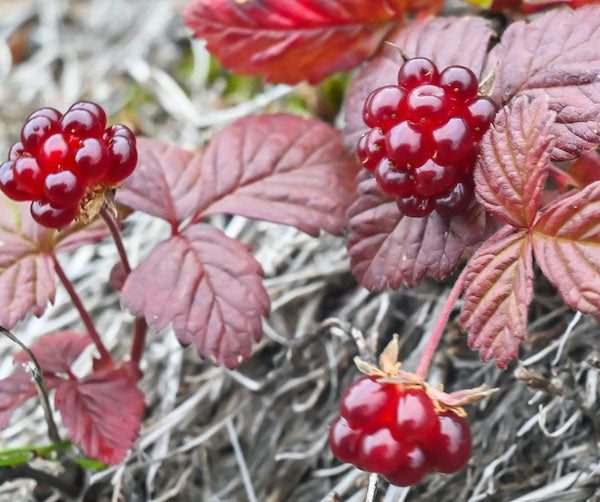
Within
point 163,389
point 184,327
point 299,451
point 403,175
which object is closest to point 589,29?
point 403,175

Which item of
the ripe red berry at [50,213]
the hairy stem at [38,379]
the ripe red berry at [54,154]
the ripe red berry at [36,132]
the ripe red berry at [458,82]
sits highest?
the ripe red berry at [458,82]

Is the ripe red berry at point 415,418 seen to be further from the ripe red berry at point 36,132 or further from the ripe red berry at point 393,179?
the ripe red berry at point 36,132

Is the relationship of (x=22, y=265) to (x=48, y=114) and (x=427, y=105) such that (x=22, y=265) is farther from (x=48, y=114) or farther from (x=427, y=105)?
(x=427, y=105)

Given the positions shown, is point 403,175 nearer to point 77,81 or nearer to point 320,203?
point 320,203

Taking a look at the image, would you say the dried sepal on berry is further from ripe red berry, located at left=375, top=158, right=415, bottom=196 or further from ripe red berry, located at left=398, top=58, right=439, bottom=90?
ripe red berry, located at left=398, top=58, right=439, bottom=90

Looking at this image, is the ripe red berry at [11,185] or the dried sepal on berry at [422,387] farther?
the ripe red berry at [11,185]

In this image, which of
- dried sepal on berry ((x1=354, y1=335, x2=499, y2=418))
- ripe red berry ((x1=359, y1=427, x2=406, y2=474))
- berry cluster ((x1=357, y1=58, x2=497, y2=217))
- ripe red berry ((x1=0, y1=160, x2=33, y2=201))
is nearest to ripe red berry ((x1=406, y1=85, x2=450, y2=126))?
berry cluster ((x1=357, y1=58, x2=497, y2=217))

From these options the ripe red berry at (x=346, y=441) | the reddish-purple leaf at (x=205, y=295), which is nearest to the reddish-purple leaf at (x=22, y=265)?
the reddish-purple leaf at (x=205, y=295)

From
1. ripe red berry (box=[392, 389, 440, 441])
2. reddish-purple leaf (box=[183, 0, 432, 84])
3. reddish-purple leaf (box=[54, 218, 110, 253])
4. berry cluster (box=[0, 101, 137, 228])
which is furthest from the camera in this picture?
reddish-purple leaf (box=[183, 0, 432, 84])
